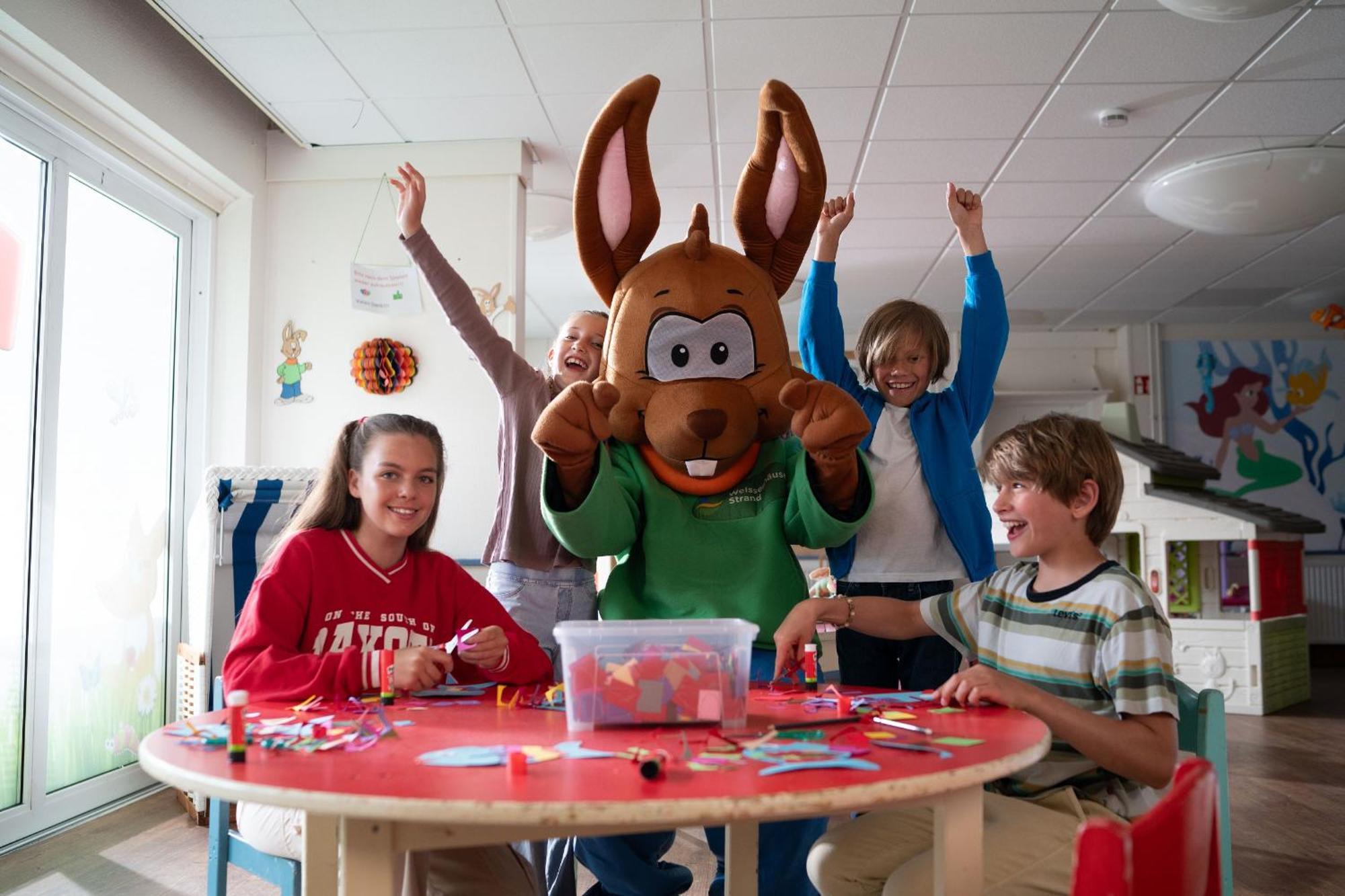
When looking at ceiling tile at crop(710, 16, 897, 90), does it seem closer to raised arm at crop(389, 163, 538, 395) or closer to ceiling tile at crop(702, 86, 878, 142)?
ceiling tile at crop(702, 86, 878, 142)

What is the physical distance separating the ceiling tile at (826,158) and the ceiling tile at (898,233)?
603 millimetres

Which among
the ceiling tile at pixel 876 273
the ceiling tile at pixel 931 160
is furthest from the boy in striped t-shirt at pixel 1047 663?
the ceiling tile at pixel 876 273

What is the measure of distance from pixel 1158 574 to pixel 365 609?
4.99m

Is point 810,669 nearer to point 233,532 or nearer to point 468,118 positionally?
point 233,532

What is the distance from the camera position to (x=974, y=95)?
11.9ft

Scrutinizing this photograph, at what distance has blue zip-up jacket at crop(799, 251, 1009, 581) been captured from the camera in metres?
1.96

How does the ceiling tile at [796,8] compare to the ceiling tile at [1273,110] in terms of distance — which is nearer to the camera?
the ceiling tile at [796,8]

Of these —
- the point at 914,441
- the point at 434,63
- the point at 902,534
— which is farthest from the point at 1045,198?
the point at 902,534

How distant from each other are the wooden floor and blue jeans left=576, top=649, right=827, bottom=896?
24.6 inches

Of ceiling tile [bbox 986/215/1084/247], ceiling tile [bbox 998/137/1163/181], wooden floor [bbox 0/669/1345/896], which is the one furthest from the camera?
ceiling tile [bbox 986/215/1084/247]

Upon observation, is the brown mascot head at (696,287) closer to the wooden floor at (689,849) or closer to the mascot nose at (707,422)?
the mascot nose at (707,422)

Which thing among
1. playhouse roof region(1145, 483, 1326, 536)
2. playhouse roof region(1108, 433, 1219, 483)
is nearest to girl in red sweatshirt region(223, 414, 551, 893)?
playhouse roof region(1108, 433, 1219, 483)

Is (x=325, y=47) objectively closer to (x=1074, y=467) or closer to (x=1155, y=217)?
(x=1074, y=467)

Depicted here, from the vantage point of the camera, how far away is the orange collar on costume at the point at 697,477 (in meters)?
1.67
